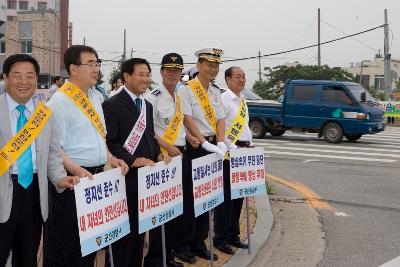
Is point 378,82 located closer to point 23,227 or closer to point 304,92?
point 304,92

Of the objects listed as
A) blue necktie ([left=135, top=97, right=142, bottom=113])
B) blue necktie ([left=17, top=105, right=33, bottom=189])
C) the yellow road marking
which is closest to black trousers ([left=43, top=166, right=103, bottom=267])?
blue necktie ([left=17, top=105, right=33, bottom=189])

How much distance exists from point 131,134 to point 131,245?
0.86m

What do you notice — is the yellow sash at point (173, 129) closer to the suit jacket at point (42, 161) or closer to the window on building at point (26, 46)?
the suit jacket at point (42, 161)

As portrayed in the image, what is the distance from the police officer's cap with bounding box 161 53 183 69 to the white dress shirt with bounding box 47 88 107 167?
1141mm

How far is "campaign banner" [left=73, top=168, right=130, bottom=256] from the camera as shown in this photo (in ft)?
10.2

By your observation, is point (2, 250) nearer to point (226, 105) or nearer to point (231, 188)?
point (231, 188)

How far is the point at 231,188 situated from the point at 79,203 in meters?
2.01

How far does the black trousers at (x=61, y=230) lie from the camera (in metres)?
3.36

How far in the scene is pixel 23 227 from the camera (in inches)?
123

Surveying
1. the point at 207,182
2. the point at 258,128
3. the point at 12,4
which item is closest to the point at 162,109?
the point at 207,182

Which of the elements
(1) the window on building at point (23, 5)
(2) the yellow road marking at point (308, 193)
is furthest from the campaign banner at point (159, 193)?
(1) the window on building at point (23, 5)

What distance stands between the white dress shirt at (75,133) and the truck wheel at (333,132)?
12.7 metres

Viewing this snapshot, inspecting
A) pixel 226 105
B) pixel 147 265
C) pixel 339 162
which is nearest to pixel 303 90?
pixel 339 162

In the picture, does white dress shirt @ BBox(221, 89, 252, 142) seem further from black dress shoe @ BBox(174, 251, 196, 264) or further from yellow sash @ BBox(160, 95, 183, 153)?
black dress shoe @ BBox(174, 251, 196, 264)
